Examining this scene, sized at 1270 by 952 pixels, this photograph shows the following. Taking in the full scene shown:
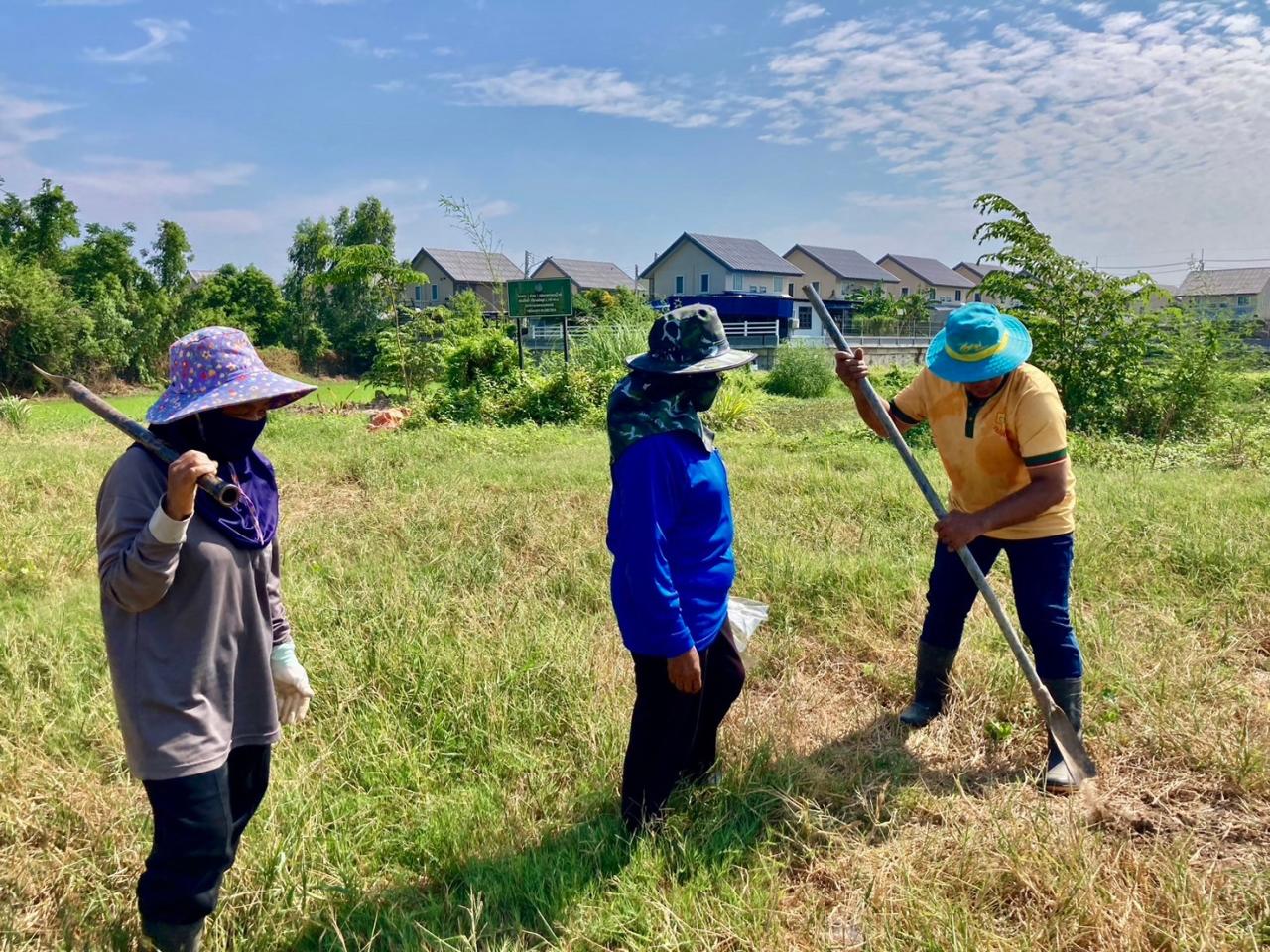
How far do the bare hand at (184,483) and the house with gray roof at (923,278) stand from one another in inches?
2436

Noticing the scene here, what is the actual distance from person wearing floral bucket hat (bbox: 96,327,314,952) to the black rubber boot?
7.49 ft

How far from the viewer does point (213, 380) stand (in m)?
1.93

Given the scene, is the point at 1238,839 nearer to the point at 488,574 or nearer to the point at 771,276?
the point at 488,574

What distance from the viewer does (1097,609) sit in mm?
3922

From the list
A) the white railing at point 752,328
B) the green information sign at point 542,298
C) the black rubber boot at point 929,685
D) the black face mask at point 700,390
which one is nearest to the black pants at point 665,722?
the black face mask at point 700,390

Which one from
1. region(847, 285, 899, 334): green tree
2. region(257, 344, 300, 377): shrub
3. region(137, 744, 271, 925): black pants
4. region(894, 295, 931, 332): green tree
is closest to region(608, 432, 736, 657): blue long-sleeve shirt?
region(137, 744, 271, 925): black pants

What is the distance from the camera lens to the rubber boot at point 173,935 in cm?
194

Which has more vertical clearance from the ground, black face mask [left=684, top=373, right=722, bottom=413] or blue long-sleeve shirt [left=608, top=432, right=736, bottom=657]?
black face mask [left=684, top=373, right=722, bottom=413]

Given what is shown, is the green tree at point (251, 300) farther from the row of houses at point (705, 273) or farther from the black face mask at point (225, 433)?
the black face mask at point (225, 433)

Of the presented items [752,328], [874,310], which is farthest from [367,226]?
[874,310]

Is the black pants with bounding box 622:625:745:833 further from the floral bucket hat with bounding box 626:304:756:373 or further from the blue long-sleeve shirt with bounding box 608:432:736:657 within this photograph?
the floral bucket hat with bounding box 626:304:756:373

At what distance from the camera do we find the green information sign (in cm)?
1427

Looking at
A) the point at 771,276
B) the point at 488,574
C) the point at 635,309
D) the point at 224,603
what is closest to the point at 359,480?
the point at 488,574

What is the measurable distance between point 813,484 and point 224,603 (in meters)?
5.58
